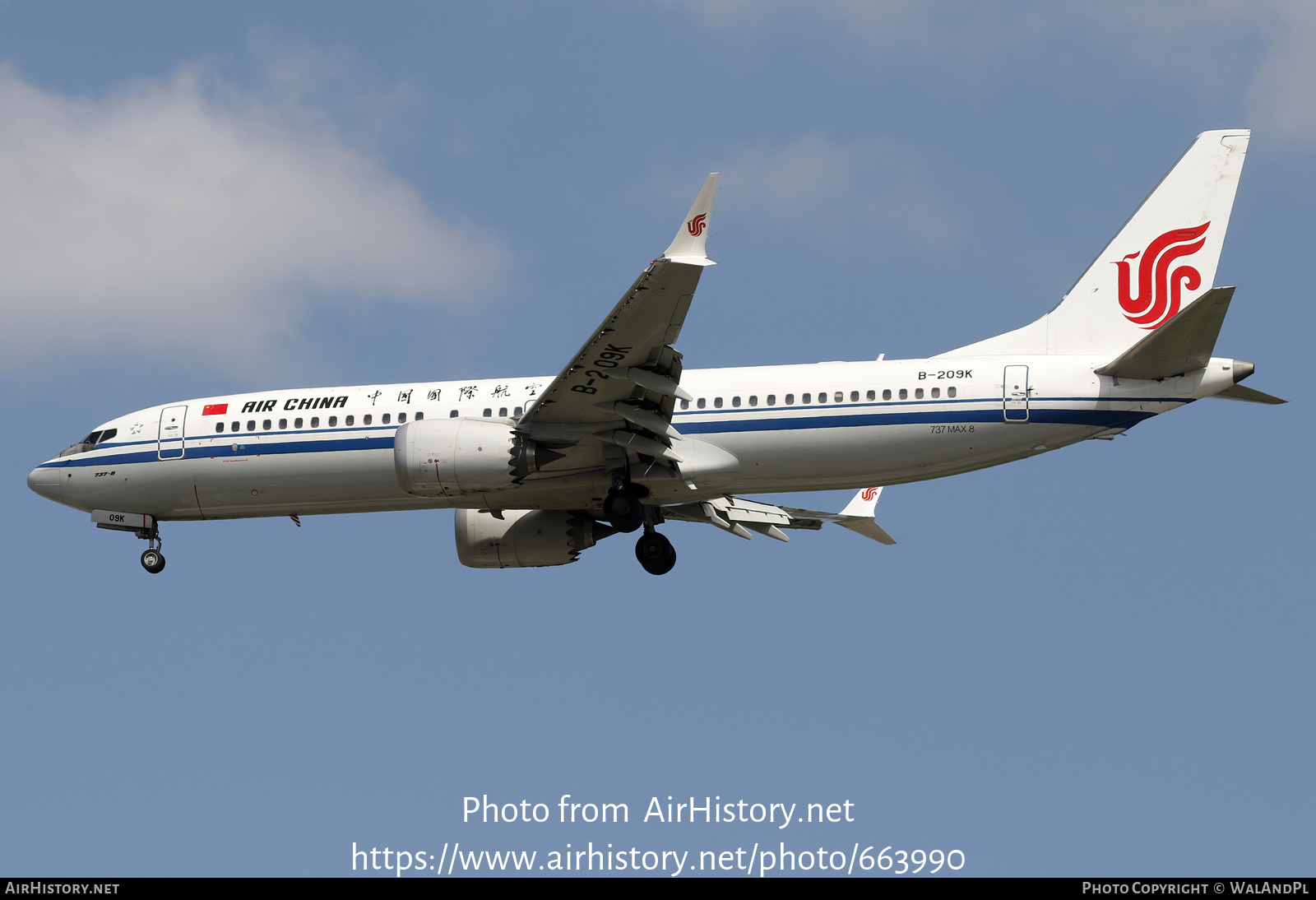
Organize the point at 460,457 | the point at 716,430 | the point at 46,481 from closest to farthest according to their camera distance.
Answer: the point at 460,457
the point at 716,430
the point at 46,481

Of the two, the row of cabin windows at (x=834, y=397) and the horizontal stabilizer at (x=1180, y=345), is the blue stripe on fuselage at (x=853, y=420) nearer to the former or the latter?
the row of cabin windows at (x=834, y=397)

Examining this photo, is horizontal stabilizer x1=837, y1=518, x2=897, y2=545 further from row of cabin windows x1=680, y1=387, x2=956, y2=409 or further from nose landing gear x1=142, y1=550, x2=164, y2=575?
nose landing gear x1=142, y1=550, x2=164, y2=575

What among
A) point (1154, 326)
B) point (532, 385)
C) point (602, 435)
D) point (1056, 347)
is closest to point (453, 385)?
point (532, 385)

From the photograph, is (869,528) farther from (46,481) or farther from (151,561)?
(46,481)

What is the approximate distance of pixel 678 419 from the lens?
91.4ft

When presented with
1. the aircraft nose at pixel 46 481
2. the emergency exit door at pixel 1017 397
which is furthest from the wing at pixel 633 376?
the aircraft nose at pixel 46 481

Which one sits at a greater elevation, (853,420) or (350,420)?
(350,420)

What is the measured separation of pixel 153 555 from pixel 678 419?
36.4ft

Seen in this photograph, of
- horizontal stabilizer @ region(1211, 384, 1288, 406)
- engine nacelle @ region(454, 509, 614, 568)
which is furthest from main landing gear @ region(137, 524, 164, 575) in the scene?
horizontal stabilizer @ region(1211, 384, 1288, 406)

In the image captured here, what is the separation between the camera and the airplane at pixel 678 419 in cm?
2638

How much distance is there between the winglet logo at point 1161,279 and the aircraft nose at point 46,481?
829 inches

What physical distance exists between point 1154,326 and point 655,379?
986 cm

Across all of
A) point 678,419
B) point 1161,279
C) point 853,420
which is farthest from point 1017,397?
point 678,419

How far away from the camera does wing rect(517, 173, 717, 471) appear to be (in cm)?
2322
